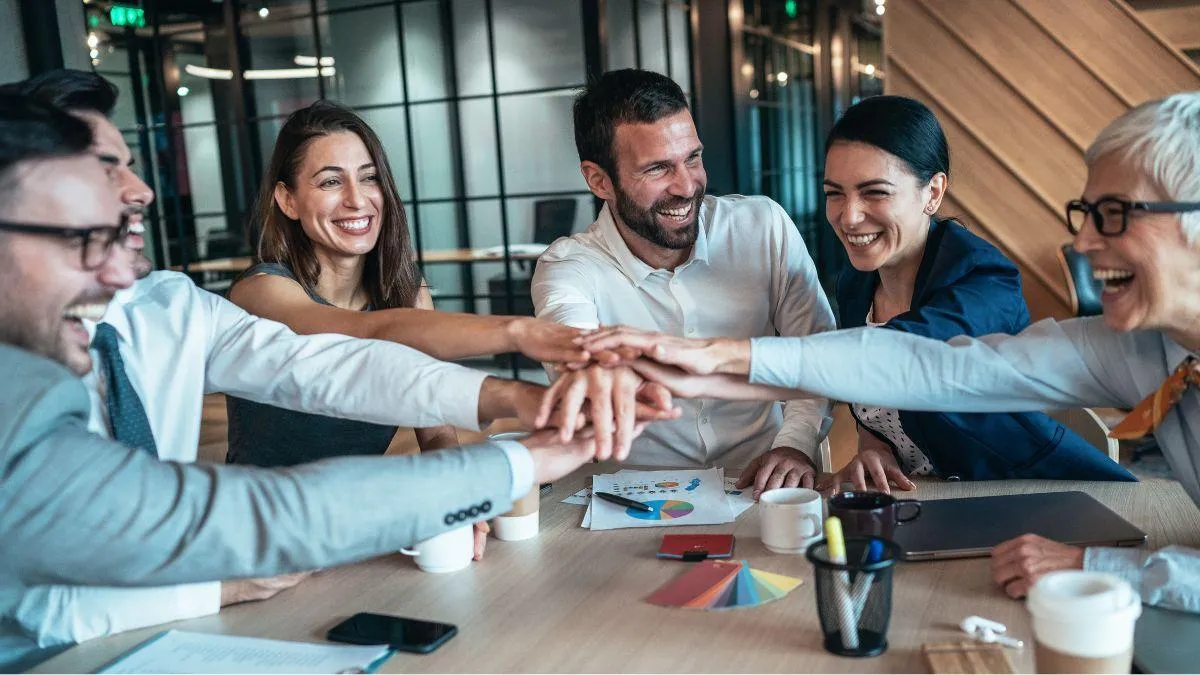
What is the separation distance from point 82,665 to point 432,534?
49 centimetres

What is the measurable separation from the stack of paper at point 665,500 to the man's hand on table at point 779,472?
0.05 metres

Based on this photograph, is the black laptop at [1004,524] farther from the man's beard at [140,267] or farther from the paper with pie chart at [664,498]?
the man's beard at [140,267]

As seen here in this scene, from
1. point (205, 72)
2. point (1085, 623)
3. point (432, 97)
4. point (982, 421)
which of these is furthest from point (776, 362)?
point (205, 72)

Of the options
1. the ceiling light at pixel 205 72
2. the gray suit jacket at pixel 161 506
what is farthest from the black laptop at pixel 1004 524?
the ceiling light at pixel 205 72

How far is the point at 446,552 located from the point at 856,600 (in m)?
0.66

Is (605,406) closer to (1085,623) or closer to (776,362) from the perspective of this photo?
(776,362)

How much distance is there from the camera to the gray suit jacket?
114 cm

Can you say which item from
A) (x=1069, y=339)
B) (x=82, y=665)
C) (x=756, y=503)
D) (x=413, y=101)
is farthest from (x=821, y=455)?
(x=413, y=101)

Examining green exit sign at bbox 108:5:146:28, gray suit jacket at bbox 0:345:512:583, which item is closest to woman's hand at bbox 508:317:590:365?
gray suit jacket at bbox 0:345:512:583

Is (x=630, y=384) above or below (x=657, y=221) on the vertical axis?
below

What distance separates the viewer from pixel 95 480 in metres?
1.15

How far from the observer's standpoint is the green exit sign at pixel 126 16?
21.1ft

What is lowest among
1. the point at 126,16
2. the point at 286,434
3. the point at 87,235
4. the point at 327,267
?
the point at 286,434

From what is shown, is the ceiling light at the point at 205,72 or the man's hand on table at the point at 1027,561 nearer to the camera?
the man's hand on table at the point at 1027,561
